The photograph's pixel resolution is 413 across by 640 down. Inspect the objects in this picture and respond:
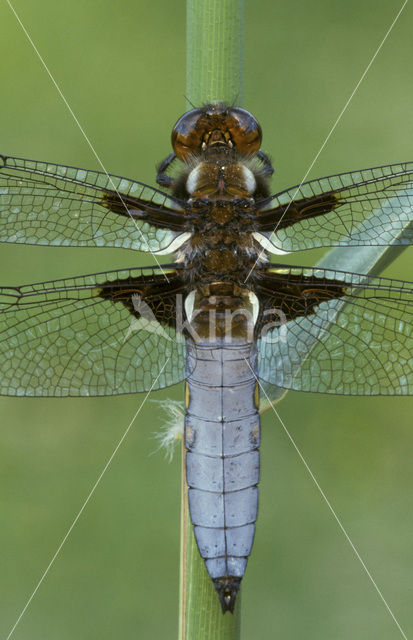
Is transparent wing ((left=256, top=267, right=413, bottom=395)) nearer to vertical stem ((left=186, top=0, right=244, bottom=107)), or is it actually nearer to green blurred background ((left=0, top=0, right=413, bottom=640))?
vertical stem ((left=186, top=0, right=244, bottom=107))

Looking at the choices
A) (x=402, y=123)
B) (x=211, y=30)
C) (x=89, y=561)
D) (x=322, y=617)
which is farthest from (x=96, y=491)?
(x=402, y=123)

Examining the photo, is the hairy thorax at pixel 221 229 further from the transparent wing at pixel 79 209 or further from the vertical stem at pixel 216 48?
the vertical stem at pixel 216 48

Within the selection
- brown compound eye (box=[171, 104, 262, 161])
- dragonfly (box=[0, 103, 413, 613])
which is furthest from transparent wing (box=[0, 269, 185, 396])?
brown compound eye (box=[171, 104, 262, 161])

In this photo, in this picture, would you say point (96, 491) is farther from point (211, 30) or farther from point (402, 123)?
point (402, 123)

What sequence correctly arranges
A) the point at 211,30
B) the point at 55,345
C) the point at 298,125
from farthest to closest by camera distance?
the point at 298,125
the point at 55,345
the point at 211,30

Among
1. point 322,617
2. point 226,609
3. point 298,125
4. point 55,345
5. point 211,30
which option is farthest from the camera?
point 298,125

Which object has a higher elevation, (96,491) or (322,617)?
(96,491)

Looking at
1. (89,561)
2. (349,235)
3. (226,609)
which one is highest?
(349,235)
